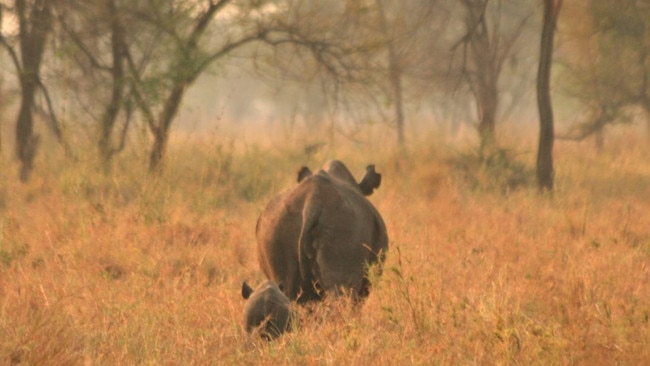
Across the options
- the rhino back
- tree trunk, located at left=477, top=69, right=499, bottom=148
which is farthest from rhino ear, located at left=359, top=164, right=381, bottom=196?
tree trunk, located at left=477, top=69, right=499, bottom=148

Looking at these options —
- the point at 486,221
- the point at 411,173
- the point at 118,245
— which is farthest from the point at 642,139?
the point at 118,245

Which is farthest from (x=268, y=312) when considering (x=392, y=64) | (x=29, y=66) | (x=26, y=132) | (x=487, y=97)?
(x=487, y=97)

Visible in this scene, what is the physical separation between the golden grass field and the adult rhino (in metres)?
0.17

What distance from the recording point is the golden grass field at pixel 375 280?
5047 millimetres

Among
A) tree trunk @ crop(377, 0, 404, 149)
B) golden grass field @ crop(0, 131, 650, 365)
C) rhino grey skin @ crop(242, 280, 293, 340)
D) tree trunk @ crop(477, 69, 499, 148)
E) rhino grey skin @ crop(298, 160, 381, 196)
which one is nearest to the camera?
golden grass field @ crop(0, 131, 650, 365)

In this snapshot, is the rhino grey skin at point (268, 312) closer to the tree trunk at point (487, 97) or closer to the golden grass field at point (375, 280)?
the golden grass field at point (375, 280)

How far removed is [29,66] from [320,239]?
9.81m

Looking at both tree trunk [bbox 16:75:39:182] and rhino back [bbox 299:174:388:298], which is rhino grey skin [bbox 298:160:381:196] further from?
tree trunk [bbox 16:75:39:182]

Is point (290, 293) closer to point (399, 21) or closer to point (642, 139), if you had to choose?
point (399, 21)

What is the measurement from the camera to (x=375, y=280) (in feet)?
18.0

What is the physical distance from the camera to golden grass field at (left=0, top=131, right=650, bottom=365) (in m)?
5.05

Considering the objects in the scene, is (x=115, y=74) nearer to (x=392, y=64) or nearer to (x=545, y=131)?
(x=392, y=64)

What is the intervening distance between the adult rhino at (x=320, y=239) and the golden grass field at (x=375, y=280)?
0.17 m

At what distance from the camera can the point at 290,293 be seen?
568cm
